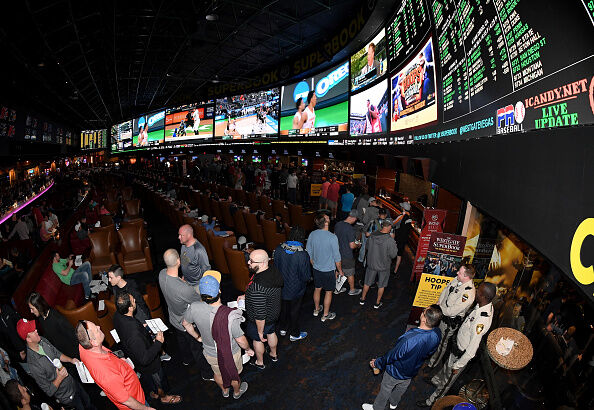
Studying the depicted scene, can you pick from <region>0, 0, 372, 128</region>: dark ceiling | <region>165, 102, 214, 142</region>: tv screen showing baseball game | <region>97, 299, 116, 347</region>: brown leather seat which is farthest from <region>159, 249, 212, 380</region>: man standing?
<region>165, 102, 214, 142</region>: tv screen showing baseball game

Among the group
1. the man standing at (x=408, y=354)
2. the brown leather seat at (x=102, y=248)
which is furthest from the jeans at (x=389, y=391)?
the brown leather seat at (x=102, y=248)

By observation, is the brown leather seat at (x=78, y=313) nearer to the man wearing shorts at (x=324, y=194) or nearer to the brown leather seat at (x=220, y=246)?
the brown leather seat at (x=220, y=246)

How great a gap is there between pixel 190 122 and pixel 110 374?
2068cm

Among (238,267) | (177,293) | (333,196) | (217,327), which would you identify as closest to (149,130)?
(333,196)

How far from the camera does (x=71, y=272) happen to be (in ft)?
18.4

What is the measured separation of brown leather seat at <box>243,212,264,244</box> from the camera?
8844 mm

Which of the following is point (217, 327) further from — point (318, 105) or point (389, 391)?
point (318, 105)

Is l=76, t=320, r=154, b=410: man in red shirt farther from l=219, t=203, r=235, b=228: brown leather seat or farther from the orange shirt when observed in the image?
l=219, t=203, r=235, b=228: brown leather seat

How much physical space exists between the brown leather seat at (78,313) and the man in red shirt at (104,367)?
169 centimetres

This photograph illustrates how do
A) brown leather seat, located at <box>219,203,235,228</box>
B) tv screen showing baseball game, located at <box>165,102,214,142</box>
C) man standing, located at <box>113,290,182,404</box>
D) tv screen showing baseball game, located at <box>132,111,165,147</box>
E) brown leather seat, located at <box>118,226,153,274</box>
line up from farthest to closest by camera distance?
1. tv screen showing baseball game, located at <box>132,111,165,147</box>
2. tv screen showing baseball game, located at <box>165,102,214,142</box>
3. brown leather seat, located at <box>219,203,235,228</box>
4. brown leather seat, located at <box>118,226,153,274</box>
5. man standing, located at <box>113,290,182,404</box>

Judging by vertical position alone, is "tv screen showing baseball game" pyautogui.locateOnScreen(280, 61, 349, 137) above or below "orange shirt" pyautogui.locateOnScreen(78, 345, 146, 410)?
above

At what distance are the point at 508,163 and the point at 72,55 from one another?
18.2m

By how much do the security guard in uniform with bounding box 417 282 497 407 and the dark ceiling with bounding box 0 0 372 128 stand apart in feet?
29.4

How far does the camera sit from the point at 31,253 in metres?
7.39
